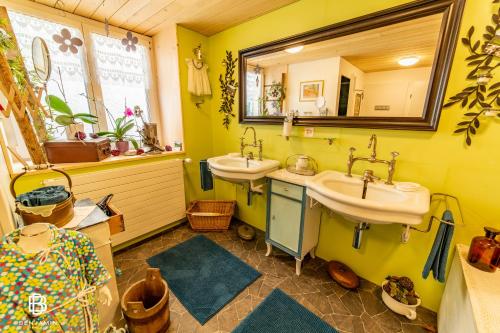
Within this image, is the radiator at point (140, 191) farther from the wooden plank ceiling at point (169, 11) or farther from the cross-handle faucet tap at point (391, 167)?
the cross-handle faucet tap at point (391, 167)

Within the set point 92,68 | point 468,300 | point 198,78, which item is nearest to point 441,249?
point 468,300

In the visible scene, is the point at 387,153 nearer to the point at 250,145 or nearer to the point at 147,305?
the point at 250,145

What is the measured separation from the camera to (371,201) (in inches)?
41.0

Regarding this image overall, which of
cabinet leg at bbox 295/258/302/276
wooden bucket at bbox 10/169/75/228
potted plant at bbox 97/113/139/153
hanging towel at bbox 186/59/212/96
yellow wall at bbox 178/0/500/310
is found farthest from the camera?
hanging towel at bbox 186/59/212/96

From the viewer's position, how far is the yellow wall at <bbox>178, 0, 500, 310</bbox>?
108 centimetres

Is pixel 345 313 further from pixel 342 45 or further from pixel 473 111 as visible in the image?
pixel 342 45

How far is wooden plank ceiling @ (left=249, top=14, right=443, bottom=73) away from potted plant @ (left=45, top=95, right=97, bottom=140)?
1973 mm

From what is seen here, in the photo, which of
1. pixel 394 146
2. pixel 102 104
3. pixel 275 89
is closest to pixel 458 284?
pixel 394 146

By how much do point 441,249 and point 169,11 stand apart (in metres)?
2.55

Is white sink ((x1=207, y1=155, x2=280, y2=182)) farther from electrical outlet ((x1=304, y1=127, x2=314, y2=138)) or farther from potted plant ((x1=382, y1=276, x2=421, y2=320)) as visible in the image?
potted plant ((x1=382, y1=276, x2=421, y2=320))

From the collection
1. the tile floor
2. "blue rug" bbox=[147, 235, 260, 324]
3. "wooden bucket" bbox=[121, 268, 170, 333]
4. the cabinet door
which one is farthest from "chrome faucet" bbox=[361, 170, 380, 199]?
"wooden bucket" bbox=[121, 268, 170, 333]

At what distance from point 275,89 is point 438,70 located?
3.65ft

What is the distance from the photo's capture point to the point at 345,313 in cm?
133

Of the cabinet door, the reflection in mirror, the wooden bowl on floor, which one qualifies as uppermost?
the reflection in mirror
